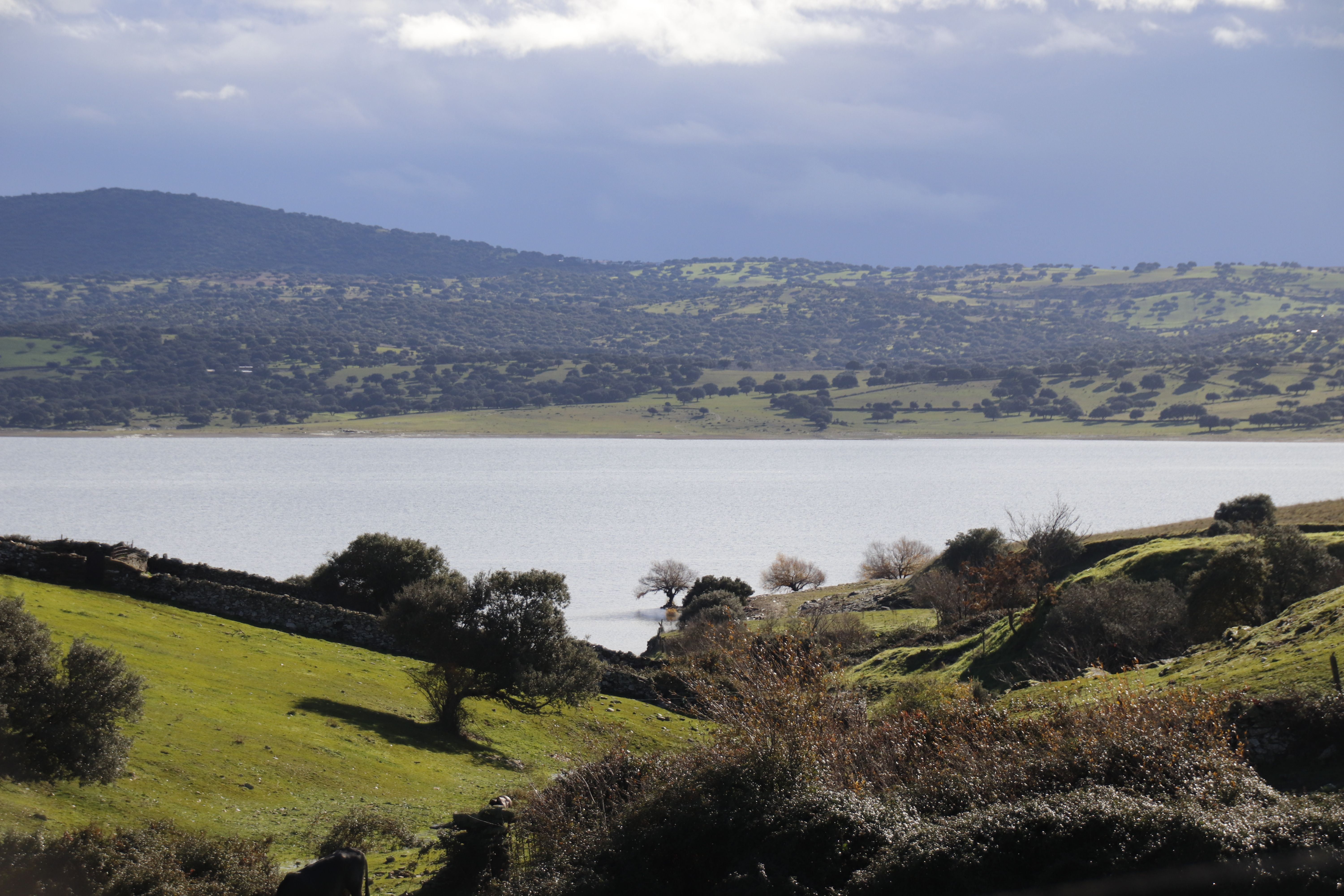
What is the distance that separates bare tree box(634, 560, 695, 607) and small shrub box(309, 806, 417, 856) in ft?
174

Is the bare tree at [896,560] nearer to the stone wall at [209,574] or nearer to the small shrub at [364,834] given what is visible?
the stone wall at [209,574]

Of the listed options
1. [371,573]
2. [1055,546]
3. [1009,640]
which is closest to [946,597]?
[1055,546]

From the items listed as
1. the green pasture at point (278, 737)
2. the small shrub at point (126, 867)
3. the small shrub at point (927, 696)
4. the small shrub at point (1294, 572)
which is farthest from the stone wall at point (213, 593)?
the small shrub at point (126, 867)

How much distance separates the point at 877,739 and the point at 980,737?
191 centimetres

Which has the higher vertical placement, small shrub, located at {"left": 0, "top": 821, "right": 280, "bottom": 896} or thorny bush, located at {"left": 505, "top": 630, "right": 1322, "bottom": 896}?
thorny bush, located at {"left": 505, "top": 630, "right": 1322, "bottom": 896}

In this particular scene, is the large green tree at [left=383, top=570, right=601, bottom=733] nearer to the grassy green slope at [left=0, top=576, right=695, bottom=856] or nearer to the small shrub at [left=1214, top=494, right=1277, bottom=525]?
the grassy green slope at [left=0, top=576, right=695, bottom=856]

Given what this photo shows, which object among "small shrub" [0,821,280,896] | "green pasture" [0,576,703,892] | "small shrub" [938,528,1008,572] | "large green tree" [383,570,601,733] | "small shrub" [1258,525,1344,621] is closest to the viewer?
"small shrub" [0,821,280,896]

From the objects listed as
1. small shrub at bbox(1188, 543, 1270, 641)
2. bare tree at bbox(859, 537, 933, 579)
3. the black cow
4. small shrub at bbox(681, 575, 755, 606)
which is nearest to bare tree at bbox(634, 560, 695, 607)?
small shrub at bbox(681, 575, 755, 606)

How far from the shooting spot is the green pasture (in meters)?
18.3

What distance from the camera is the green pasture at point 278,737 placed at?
60.0 feet

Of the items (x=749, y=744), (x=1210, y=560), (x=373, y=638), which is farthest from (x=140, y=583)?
(x=1210, y=560)

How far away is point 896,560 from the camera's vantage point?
79.1 metres

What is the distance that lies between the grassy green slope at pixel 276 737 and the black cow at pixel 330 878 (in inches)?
128

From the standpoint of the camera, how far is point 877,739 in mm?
18344
